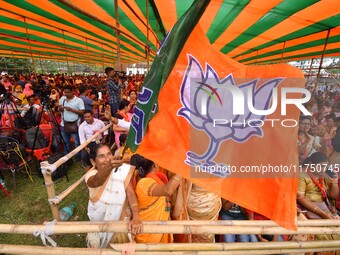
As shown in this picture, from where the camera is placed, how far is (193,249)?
4.69ft

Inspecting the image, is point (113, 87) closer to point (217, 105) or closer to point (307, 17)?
point (217, 105)

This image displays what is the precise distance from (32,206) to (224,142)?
129 inches

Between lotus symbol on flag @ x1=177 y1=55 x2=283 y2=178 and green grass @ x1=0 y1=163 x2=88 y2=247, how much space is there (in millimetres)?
2261

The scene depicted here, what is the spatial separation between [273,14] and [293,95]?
3.34m

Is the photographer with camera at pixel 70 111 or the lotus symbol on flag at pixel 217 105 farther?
the photographer with camera at pixel 70 111

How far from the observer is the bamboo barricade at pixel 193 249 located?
133cm

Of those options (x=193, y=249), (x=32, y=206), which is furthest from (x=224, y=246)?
(x=32, y=206)

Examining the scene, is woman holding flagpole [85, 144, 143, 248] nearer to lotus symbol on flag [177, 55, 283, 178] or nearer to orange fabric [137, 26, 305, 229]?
orange fabric [137, 26, 305, 229]

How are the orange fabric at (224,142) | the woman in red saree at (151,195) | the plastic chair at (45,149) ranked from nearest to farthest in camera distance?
the orange fabric at (224,142) → the woman in red saree at (151,195) → the plastic chair at (45,149)

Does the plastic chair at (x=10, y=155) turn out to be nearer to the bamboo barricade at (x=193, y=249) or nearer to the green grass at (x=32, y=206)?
the green grass at (x=32, y=206)

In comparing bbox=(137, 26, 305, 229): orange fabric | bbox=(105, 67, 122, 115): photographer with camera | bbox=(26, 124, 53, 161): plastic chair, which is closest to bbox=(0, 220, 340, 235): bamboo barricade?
bbox=(137, 26, 305, 229): orange fabric

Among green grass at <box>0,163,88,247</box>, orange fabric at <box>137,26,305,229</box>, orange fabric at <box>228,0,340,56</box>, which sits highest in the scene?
orange fabric at <box>228,0,340,56</box>

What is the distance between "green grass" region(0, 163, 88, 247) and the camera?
2580 mm

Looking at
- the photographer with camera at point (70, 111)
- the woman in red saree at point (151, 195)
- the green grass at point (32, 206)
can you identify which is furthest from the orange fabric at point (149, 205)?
the photographer with camera at point (70, 111)
